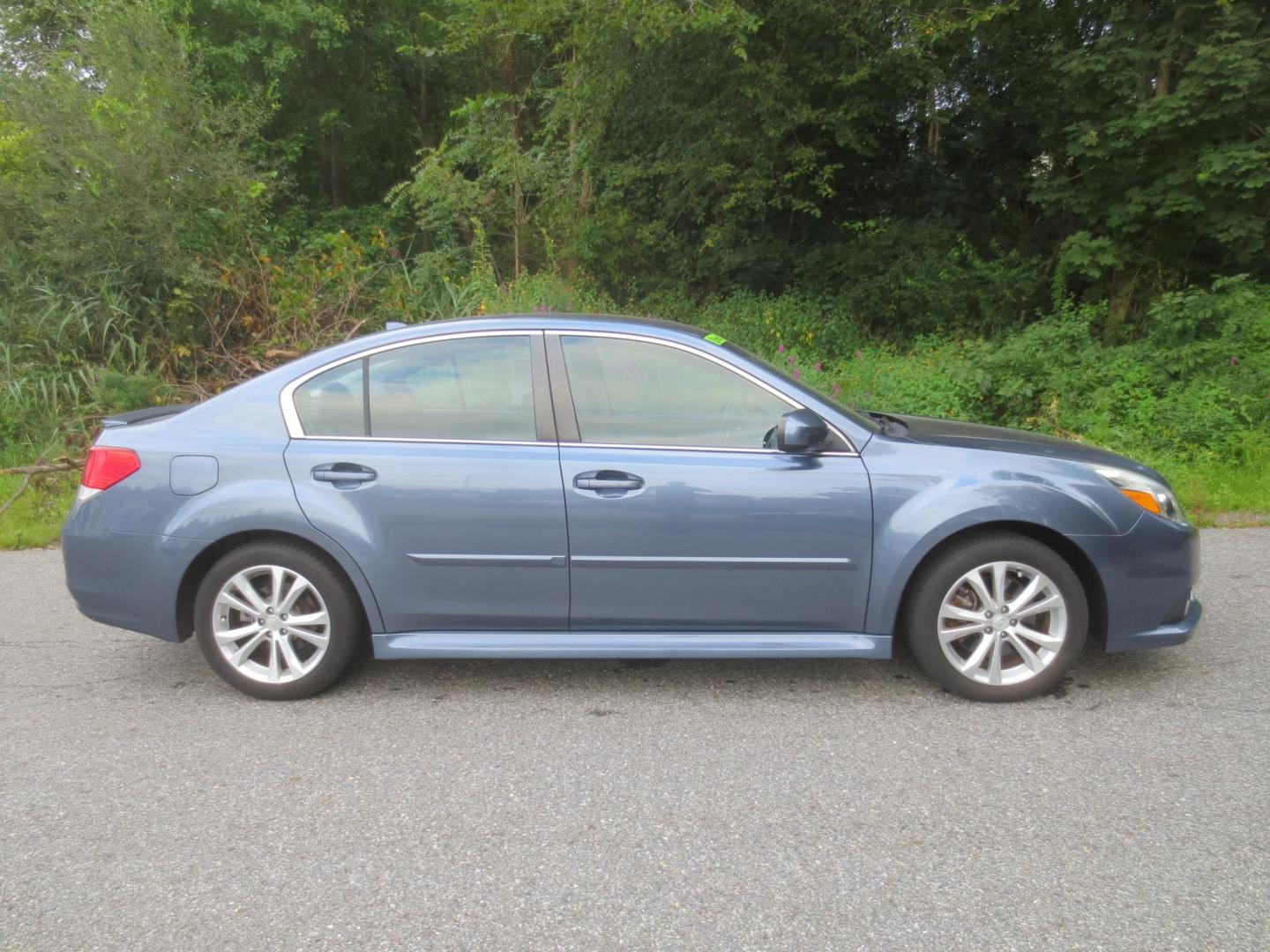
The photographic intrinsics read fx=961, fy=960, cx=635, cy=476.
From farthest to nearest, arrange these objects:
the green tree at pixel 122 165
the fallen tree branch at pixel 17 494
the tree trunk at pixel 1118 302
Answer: the tree trunk at pixel 1118 302, the green tree at pixel 122 165, the fallen tree branch at pixel 17 494

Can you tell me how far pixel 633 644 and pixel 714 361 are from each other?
124 cm

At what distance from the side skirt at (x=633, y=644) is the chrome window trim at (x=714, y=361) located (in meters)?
0.76

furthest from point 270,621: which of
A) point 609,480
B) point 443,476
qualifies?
point 609,480

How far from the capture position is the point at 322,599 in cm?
402

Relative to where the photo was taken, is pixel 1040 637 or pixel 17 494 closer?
pixel 1040 637

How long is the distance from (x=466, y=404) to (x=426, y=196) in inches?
376

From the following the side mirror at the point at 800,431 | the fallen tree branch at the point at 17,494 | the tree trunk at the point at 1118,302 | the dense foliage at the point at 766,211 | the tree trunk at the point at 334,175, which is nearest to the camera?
the side mirror at the point at 800,431

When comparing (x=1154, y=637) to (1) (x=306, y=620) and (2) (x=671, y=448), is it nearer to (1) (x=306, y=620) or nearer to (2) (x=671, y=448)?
(2) (x=671, y=448)

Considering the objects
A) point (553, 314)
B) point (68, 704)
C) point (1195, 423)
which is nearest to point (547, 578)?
point (553, 314)

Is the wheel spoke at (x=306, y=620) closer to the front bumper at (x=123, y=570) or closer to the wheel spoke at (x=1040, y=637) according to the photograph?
the front bumper at (x=123, y=570)

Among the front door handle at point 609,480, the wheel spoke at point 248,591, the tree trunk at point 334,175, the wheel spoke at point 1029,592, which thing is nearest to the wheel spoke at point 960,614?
the wheel spoke at point 1029,592

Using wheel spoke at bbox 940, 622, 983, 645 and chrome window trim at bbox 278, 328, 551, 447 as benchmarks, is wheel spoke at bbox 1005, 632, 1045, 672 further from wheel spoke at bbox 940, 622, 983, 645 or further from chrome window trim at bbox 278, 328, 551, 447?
chrome window trim at bbox 278, 328, 551, 447

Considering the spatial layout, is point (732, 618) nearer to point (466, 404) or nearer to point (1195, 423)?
point (466, 404)

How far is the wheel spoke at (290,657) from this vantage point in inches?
160
